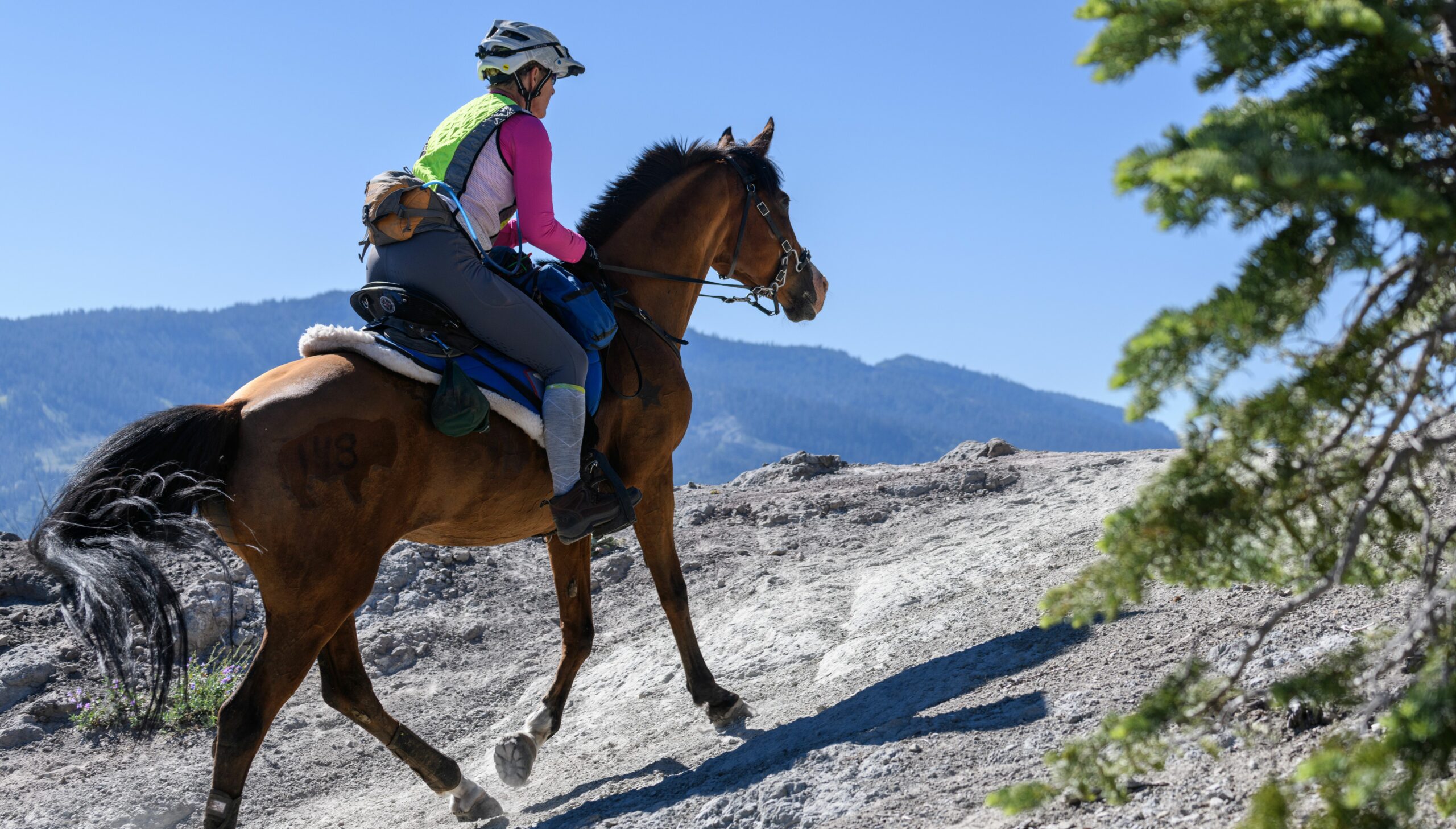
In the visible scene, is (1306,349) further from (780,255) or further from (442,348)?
(780,255)

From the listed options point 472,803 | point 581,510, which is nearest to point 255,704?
point 472,803

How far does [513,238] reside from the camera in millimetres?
6316

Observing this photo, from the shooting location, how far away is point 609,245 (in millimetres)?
6750

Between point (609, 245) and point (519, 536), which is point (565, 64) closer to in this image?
point (609, 245)

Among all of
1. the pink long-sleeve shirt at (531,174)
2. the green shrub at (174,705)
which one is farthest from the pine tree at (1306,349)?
the green shrub at (174,705)

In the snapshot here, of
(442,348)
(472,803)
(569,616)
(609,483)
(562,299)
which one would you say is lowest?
(472,803)

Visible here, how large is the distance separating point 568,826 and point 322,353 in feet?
8.71

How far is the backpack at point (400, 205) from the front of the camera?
529 centimetres

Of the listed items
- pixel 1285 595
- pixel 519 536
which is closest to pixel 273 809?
pixel 519 536

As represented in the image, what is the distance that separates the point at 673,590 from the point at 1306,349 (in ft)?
15.9

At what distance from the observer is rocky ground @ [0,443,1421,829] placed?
4.41m

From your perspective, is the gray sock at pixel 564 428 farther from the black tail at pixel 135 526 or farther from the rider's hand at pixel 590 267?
the black tail at pixel 135 526

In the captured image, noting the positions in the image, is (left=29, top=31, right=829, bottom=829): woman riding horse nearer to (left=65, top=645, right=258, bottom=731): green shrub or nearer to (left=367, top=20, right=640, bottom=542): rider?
(left=367, top=20, right=640, bottom=542): rider

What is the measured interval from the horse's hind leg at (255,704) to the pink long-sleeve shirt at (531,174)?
7.68ft
